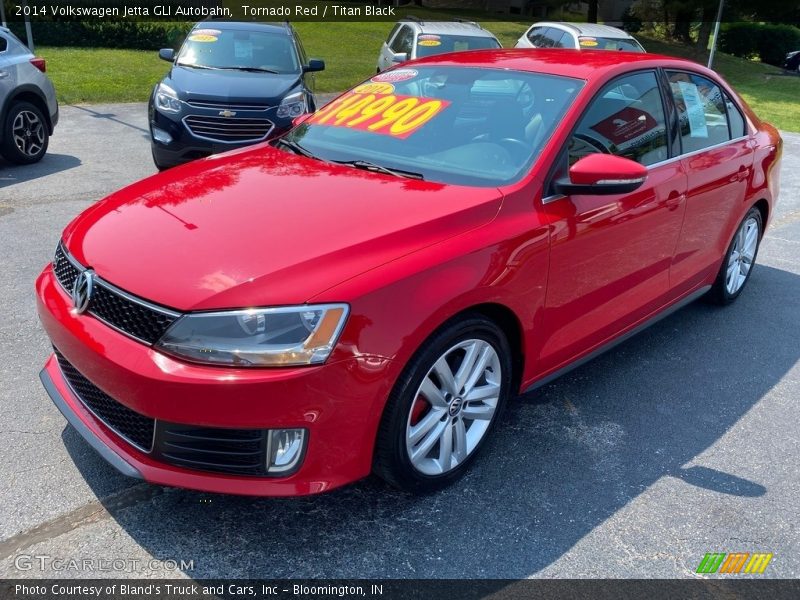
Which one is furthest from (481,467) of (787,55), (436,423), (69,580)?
(787,55)

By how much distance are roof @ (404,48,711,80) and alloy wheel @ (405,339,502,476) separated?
156 centimetres

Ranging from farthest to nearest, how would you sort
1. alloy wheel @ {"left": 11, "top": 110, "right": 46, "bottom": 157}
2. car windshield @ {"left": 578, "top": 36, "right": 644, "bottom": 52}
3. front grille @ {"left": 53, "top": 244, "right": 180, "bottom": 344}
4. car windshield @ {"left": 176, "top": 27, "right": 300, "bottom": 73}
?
car windshield @ {"left": 578, "top": 36, "right": 644, "bottom": 52}, car windshield @ {"left": 176, "top": 27, "right": 300, "bottom": 73}, alloy wheel @ {"left": 11, "top": 110, "right": 46, "bottom": 157}, front grille @ {"left": 53, "top": 244, "right": 180, "bottom": 344}

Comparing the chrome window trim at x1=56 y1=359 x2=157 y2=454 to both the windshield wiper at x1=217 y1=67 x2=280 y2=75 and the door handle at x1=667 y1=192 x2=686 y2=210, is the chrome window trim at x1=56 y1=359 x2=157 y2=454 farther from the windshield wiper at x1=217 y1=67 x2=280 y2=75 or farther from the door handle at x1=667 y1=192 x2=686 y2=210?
the windshield wiper at x1=217 y1=67 x2=280 y2=75

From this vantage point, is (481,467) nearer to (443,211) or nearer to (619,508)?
(619,508)

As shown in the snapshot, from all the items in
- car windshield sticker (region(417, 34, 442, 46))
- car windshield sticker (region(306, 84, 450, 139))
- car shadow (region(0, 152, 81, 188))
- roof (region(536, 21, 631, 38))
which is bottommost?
car shadow (region(0, 152, 81, 188))

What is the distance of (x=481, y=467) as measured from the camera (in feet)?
10.6

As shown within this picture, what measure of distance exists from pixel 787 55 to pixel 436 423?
34.4 metres

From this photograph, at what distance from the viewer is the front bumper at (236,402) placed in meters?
2.37

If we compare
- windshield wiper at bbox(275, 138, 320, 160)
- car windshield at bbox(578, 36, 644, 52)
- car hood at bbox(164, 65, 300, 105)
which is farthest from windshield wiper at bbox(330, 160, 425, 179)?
car windshield at bbox(578, 36, 644, 52)

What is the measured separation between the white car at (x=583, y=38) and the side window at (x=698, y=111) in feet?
28.2

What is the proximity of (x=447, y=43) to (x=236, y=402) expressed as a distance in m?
10.4

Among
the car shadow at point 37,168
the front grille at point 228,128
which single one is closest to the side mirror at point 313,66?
the front grille at point 228,128

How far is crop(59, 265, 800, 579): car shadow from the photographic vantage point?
265 cm

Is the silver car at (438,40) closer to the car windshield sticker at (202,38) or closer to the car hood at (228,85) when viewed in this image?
the car windshield sticker at (202,38)
